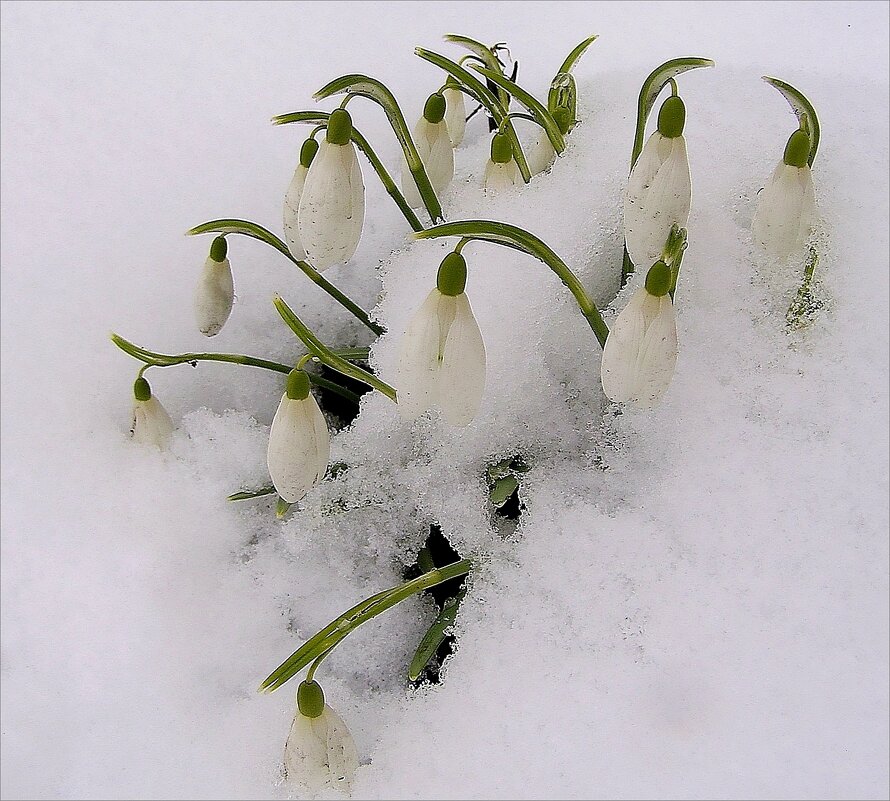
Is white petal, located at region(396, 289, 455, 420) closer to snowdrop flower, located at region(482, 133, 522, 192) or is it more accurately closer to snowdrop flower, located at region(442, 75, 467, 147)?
snowdrop flower, located at region(482, 133, 522, 192)

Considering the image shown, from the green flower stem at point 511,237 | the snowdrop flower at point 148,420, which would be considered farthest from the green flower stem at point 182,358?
the green flower stem at point 511,237

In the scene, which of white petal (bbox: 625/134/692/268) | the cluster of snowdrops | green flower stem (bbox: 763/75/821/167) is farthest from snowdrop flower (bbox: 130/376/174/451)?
green flower stem (bbox: 763/75/821/167)

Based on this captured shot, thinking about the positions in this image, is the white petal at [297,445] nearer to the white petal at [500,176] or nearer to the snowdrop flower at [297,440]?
the snowdrop flower at [297,440]

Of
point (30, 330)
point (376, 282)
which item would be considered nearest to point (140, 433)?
point (30, 330)

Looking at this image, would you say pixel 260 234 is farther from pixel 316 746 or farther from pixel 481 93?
pixel 316 746

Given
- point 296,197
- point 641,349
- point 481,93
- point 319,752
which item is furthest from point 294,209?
point 319,752

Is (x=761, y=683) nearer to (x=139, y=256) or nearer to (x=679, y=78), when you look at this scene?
(x=679, y=78)
